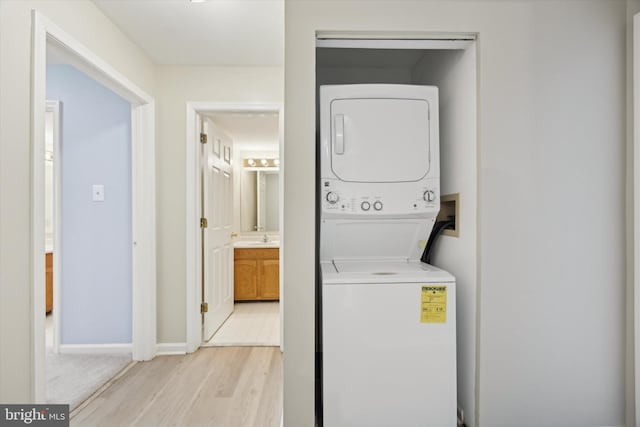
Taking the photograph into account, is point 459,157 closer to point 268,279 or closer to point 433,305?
point 433,305

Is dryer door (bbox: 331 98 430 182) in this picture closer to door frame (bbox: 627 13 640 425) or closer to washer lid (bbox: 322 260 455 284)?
washer lid (bbox: 322 260 455 284)

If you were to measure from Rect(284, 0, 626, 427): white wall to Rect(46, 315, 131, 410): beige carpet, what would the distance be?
159 cm

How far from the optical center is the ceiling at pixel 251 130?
13.3ft

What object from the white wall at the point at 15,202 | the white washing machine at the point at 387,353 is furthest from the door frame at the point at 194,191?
the white washing machine at the point at 387,353

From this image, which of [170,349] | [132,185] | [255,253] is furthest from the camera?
[255,253]

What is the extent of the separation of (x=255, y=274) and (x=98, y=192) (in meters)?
2.24

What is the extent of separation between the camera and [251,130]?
4.53 m

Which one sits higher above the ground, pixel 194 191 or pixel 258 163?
pixel 258 163

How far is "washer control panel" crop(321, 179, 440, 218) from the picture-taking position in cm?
189

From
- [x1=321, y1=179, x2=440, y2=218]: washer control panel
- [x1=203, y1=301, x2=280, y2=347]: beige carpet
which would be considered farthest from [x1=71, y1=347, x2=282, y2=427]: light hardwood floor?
[x1=321, y1=179, x2=440, y2=218]: washer control panel

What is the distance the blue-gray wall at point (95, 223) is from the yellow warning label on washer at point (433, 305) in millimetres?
2453

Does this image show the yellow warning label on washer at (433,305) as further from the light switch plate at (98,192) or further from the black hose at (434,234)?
the light switch plate at (98,192)

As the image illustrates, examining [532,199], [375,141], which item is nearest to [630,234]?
[532,199]

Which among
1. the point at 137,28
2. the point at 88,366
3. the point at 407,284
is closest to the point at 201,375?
the point at 88,366
